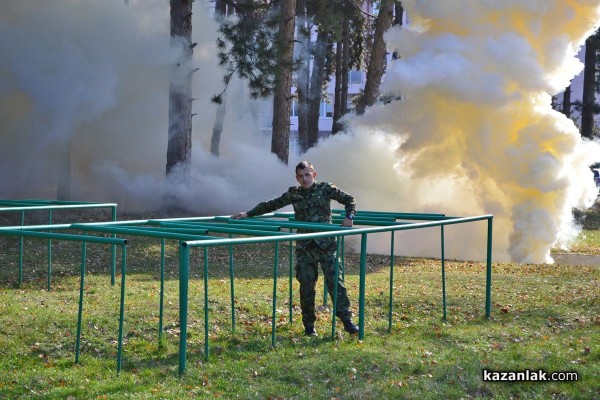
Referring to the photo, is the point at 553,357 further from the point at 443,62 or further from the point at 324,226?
the point at 443,62

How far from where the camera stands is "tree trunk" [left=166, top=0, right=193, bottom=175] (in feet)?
78.5

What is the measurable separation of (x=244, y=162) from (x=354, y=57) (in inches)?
380

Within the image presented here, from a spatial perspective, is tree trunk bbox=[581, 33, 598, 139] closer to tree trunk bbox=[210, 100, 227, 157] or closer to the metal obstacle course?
tree trunk bbox=[210, 100, 227, 157]

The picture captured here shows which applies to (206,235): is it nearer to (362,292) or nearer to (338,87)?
(362,292)

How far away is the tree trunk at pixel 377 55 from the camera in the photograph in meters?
28.1

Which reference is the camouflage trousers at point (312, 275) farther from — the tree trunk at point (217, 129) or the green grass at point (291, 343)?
the tree trunk at point (217, 129)

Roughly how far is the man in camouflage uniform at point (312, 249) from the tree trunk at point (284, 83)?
13869 millimetres

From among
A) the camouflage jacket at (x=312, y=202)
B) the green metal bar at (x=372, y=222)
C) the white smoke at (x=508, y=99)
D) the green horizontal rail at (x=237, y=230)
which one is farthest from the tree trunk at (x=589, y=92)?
the green horizontal rail at (x=237, y=230)

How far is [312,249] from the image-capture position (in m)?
9.57

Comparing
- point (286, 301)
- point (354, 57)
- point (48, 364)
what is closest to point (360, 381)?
point (48, 364)

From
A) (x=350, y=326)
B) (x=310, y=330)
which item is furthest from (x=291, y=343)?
(x=350, y=326)

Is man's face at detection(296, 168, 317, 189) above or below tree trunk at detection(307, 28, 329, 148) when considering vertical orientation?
below

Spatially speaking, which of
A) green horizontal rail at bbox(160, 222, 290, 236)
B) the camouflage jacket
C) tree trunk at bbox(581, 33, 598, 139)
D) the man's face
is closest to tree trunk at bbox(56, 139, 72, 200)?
green horizontal rail at bbox(160, 222, 290, 236)

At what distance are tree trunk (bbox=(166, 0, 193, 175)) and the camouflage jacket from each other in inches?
582
